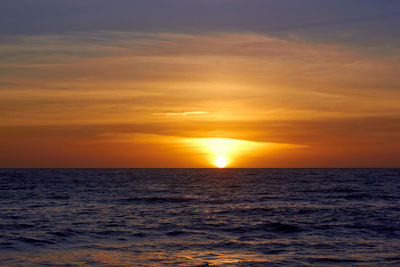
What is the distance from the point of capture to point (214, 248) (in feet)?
→ 67.3

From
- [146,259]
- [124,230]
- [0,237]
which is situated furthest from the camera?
[124,230]

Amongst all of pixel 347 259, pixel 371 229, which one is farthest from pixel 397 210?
pixel 347 259

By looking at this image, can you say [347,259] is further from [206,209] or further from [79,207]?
[79,207]

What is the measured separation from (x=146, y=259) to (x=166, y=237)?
5259 millimetres

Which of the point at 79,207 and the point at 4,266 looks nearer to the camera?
the point at 4,266

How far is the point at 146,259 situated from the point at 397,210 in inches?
957

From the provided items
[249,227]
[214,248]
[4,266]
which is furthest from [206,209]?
[4,266]

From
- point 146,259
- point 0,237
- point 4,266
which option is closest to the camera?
point 4,266

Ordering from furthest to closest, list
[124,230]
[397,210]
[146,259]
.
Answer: [397,210]
[124,230]
[146,259]

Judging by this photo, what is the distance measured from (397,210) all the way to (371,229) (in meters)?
11.0

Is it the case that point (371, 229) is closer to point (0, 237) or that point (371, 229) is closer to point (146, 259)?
point (146, 259)

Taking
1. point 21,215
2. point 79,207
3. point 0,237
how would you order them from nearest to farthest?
1. point 0,237
2. point 21,215
3. point 79,207

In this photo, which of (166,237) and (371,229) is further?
(371,229)

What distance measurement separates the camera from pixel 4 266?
1666cm
